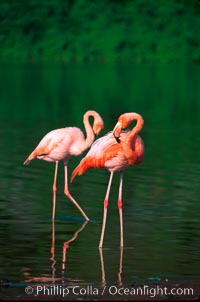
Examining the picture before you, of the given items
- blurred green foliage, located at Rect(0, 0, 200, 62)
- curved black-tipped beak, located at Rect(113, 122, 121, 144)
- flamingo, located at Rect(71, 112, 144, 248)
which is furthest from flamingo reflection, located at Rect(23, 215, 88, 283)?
blurred green foliage, located at Rect(0, 0, 200, 62)

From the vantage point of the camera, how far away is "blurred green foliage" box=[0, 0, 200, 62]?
58.2 meters

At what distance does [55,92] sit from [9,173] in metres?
20.4

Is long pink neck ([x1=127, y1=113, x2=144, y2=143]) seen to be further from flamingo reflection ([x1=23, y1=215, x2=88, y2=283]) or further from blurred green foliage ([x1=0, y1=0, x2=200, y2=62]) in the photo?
blurred green foliage ([x1=0, y1=0, x2=200, y2=62])

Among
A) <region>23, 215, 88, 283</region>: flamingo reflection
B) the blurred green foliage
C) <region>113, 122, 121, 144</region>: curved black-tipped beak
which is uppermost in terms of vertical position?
the blurred green foliage

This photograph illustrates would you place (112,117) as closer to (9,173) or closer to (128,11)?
(9,173)

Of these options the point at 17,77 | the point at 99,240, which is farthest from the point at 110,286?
the point at 17,77

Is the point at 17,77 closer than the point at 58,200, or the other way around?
the point at 58,200

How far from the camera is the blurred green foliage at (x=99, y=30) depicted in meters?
58.2

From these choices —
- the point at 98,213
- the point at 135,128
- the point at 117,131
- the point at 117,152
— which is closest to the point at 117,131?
the point at 117,131

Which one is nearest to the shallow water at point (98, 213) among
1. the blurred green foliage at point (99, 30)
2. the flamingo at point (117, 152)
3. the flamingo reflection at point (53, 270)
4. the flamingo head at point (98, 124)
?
the flamingo reflection at point (53, 270)

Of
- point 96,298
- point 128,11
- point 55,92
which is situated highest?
point 128,11

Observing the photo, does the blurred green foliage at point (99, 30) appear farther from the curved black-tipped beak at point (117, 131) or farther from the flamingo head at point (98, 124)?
the curved black-tipped beak at point (117, 131)

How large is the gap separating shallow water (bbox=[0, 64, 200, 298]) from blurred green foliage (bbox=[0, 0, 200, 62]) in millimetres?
30603

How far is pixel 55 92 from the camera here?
1414 inches
